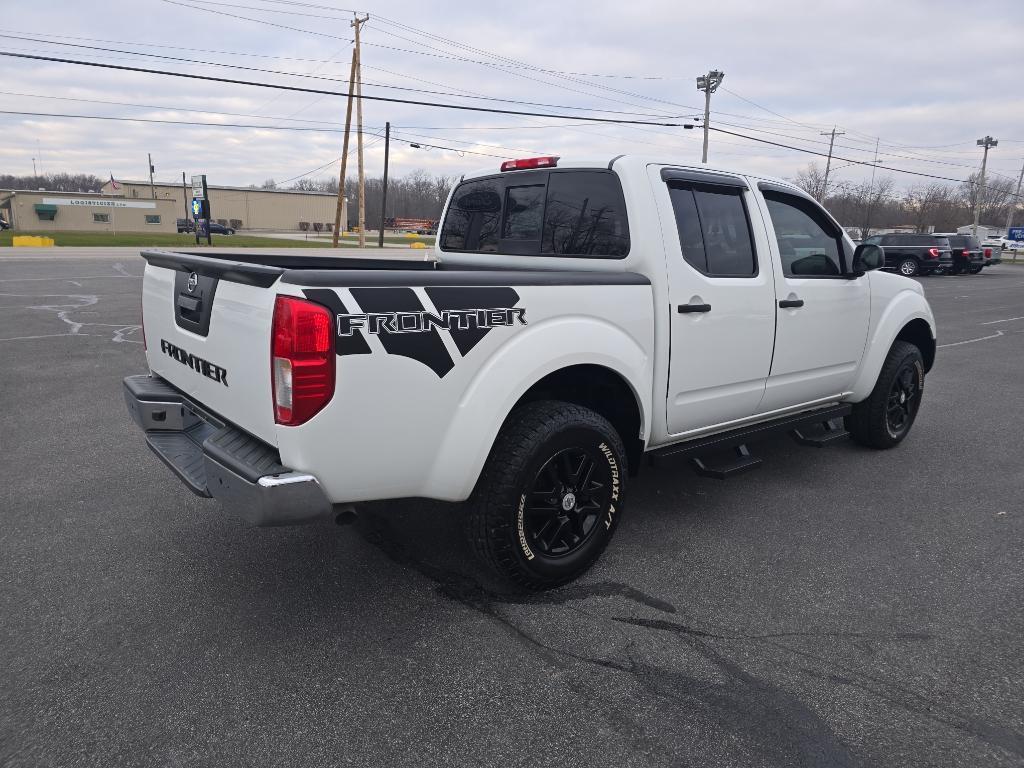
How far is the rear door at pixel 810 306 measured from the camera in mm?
4234

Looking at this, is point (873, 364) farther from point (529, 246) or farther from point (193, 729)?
point (193, 729)

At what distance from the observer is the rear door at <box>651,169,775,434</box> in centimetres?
360

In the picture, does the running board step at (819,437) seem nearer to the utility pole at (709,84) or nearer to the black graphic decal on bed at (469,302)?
the black graphic decal on bed at (469,302)

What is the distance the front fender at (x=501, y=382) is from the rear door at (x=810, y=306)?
5.05 feet

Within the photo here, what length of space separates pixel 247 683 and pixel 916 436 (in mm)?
5558

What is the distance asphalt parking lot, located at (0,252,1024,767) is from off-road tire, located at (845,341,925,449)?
481 millimetres

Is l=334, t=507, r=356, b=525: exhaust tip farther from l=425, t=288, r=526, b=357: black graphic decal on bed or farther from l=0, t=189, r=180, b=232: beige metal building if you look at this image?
l=0, t=189, r=180, b=232: beige metal building

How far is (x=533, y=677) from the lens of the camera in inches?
104

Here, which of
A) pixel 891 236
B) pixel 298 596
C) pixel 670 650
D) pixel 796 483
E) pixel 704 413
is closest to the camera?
pixel 670 650

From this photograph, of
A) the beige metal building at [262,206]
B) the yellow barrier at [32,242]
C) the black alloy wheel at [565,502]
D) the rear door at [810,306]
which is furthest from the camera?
the beige metal building at [262,206]

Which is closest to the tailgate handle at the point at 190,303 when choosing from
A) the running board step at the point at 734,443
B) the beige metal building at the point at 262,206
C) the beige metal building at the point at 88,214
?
the running board step at the point at 734,443

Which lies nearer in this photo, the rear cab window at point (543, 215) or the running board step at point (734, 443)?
the rear cab window at point (543, 215)

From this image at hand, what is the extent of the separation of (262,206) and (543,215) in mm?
88891

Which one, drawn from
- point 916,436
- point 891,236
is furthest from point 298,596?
point 891,236
